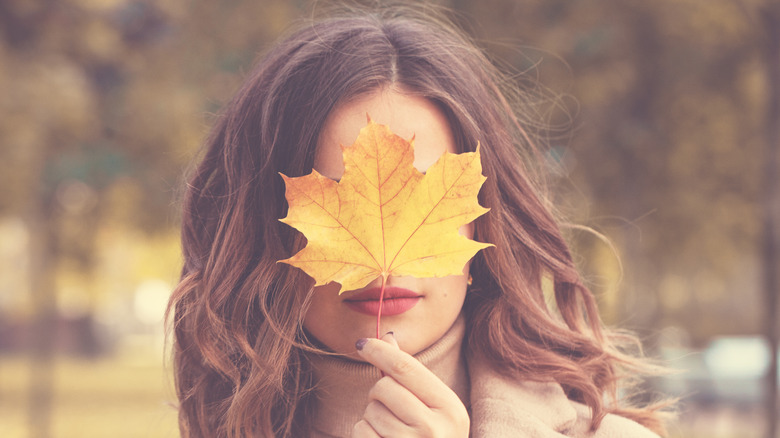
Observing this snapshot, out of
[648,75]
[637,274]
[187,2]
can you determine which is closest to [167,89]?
[187,2]

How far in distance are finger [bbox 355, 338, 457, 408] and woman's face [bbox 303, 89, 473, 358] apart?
22cm

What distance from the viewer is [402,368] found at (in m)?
1.69

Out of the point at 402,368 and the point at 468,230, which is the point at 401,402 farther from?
the point at 468,230

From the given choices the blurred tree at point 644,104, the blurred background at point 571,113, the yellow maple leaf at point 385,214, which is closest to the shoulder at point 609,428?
the yellow maple leaf at point 385,214

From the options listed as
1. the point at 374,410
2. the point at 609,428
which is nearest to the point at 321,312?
the point at 374,410

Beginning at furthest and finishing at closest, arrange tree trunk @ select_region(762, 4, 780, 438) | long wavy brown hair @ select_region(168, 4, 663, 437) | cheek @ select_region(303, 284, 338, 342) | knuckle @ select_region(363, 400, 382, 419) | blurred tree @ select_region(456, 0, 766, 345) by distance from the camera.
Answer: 1. blurred tree @ select_region(456, 0, 766, 345)
2. tree trunk @ select_region(762, 4, 780, 438)
3. long wavy brown hair @ select_region(168, 4, 663, 437)
4. cheek @ select_region(303, 284, 338, 342)
5. knuckle @ select_region(363, 400, 382, 419)

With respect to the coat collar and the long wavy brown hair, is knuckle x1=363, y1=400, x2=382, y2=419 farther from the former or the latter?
the coat collar

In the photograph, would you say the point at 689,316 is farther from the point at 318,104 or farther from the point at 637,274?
the point at 318,104

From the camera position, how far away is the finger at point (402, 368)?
1.69 m

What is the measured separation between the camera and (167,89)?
9133 mm

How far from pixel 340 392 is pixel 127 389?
17.8 metres

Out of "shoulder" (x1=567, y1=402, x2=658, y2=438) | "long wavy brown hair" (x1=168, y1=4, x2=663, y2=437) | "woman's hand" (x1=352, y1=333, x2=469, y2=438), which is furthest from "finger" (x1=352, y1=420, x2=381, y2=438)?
"shoulder" (x1=567, y1=402, x2=658, y2=438)

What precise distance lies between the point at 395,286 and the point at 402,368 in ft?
0.86

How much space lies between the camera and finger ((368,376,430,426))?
169cm
